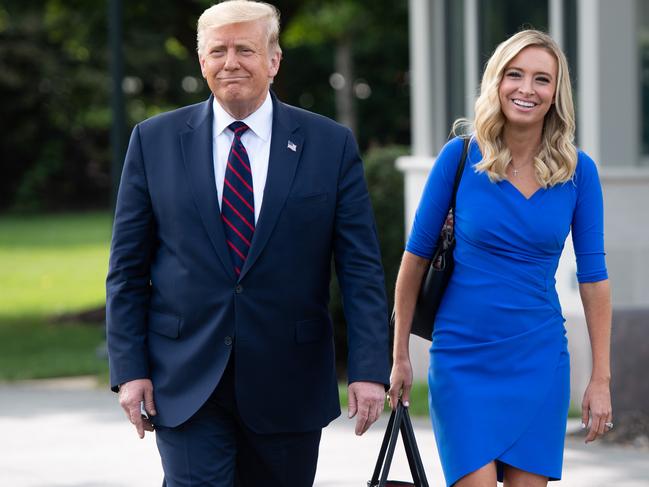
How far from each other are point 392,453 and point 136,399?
31.3 inches

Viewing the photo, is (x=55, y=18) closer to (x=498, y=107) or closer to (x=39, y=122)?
(x=498, y=107)

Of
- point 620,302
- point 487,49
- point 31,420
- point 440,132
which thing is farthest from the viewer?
point 440,132

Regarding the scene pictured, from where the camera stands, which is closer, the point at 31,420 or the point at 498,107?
the point at 498,107

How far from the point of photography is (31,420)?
30.5 feet

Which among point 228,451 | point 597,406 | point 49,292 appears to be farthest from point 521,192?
point 49,292

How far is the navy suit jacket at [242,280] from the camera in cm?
409

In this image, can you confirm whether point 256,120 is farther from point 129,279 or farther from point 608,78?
point 608,78

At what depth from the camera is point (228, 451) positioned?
4180mm

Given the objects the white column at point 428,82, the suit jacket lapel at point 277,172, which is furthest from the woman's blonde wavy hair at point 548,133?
the white column at point 428,82

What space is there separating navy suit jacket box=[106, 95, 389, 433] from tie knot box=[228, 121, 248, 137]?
0.07 metres

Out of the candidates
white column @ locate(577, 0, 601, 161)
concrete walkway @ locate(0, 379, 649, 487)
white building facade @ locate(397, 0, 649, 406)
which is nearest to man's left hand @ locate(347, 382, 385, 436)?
concrete walkway @ locate(0, 379, 649, 487)

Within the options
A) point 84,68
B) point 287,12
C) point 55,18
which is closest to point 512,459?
point 287,12

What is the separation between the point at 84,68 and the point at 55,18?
80.5 ft

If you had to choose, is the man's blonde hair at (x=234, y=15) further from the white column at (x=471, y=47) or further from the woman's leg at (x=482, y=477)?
the white column at (x=471, y=47)
